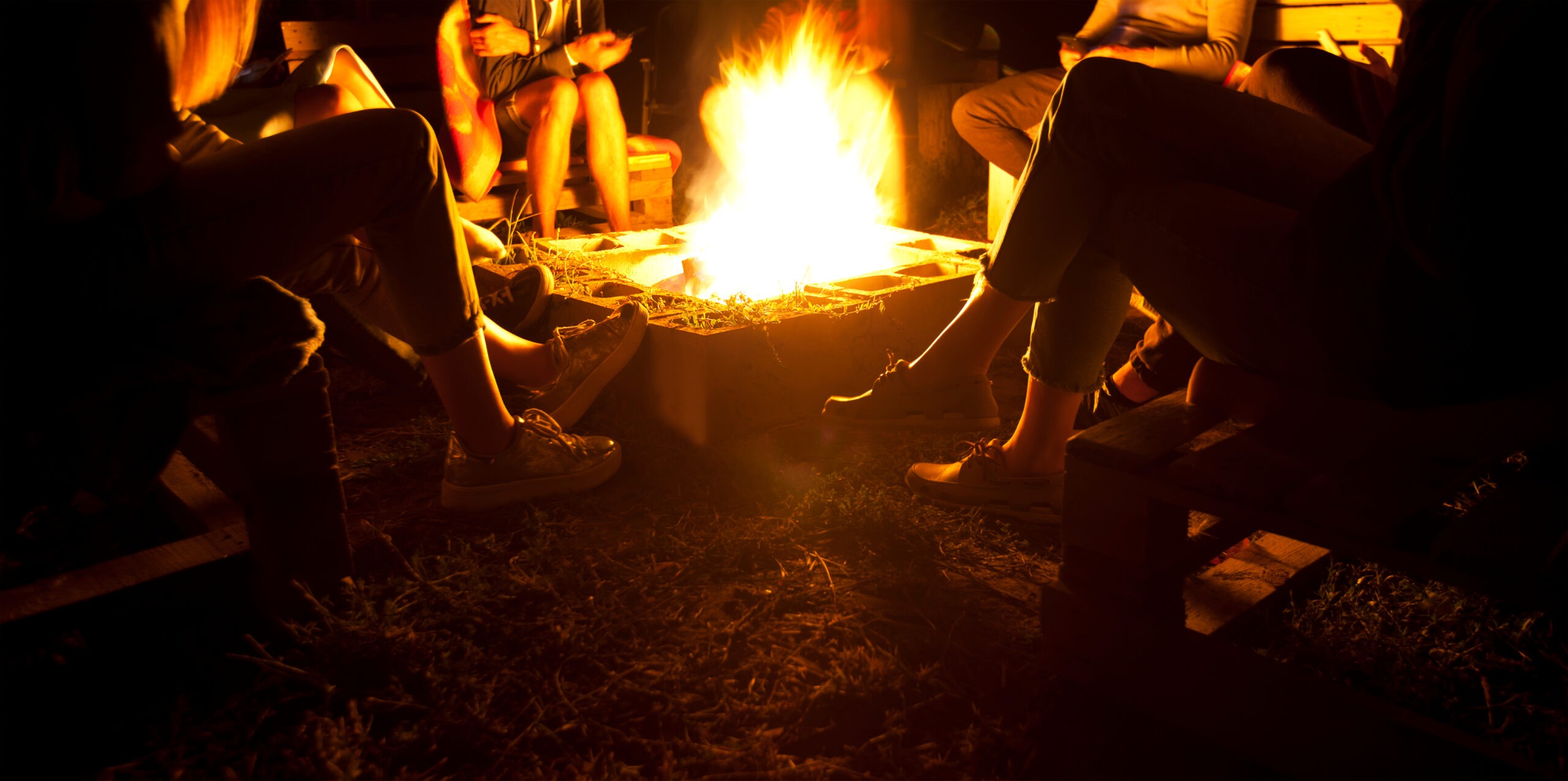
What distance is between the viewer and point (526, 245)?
3.56m

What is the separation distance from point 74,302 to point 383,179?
529mm

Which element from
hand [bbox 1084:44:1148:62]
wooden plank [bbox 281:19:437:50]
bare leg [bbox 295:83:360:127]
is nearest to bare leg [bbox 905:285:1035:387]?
bare leg [bbox 295:83:360:127]

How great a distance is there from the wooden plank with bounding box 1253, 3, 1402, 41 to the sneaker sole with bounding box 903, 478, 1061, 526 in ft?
10.1

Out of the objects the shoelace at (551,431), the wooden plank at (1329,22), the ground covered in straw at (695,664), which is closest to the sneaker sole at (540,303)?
the shoelace at (551,431)

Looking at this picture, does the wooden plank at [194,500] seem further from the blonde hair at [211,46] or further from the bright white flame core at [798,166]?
the bright white flame core at [798,166]

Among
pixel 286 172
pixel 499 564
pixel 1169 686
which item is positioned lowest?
pixel 499 564

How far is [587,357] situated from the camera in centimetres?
260

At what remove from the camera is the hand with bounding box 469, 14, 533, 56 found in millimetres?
4402

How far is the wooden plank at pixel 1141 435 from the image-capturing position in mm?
1426

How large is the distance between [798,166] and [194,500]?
2.95 meters

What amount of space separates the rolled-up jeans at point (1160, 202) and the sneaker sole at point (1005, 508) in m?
0.38

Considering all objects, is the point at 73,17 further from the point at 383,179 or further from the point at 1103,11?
the point at 1103,11

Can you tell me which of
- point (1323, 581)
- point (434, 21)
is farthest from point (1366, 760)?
point (434, 21)

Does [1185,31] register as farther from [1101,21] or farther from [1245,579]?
[1245,579]
